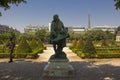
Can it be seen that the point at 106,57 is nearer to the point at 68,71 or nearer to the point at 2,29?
the point at 68,71

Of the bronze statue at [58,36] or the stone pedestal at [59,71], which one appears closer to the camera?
the stone pedestal at [59,71]

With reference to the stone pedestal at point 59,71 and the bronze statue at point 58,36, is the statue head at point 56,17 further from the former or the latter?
the stone pedestal at point 59,71

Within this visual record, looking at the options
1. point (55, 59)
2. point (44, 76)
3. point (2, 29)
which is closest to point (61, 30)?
point (55, 59)

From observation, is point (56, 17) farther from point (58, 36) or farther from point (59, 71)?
point (59, 71)

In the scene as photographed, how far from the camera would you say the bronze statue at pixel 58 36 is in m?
13.1

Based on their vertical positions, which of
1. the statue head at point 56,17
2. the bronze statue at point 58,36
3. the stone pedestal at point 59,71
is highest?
the statue head at point 56,17

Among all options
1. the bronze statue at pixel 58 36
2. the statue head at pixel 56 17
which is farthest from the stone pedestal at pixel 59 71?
the statue head at pixel 56 17

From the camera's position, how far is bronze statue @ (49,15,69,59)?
1315 cm

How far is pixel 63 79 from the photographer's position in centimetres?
1195

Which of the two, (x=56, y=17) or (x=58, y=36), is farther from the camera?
(x=56, y=17)

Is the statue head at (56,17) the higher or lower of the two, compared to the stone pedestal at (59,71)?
higher

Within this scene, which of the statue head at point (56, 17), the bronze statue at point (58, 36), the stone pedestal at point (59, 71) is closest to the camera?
the stone pedestal at point (59, 71)

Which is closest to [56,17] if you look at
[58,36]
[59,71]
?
[58,36]

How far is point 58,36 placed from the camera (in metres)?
13.2
